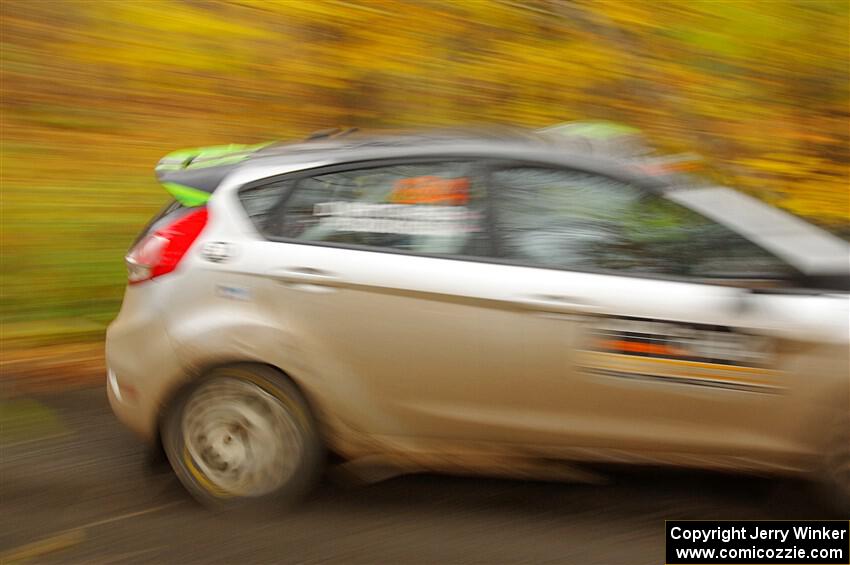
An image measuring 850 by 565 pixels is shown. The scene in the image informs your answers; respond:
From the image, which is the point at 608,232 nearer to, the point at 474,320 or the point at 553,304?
the point at 553,304

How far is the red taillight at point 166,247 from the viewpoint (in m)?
3.82

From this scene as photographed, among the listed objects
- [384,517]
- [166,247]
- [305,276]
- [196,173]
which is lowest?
[384,517]

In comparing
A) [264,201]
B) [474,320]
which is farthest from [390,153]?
[474,320]

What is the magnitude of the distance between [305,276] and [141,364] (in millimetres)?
758

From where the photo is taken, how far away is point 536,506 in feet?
12.5

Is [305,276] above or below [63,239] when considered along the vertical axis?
below

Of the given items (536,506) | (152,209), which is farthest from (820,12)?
(536,506)

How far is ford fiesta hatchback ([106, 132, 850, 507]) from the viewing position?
336 cm

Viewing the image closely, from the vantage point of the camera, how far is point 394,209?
369 cm

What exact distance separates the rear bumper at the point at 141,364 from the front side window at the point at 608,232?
134cm

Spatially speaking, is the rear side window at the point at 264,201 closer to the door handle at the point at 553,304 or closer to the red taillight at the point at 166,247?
the red taillight at the point at 166,247

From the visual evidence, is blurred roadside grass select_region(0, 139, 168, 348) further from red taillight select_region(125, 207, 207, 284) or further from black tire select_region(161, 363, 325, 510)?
black tire select_region(161, 363, 325, 510)

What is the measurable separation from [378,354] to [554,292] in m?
0.67

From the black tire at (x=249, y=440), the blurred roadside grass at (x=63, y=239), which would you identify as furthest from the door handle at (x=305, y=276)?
the blurred roadside grass at (x=63, y=239)
